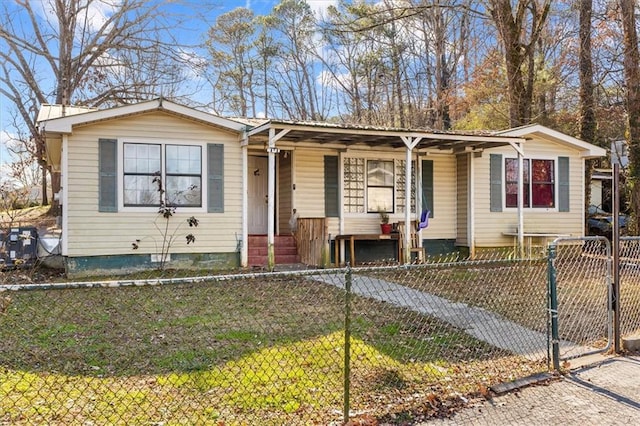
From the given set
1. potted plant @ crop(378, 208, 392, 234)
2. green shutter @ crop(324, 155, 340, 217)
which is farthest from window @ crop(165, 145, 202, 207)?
potted plant @ crop(378, 208, 392, 234)

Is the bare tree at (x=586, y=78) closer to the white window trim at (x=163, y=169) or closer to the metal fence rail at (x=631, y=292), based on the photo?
the metal fence rail at (x=631, y=292)

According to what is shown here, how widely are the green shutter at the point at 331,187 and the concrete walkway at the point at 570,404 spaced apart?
7.76 m

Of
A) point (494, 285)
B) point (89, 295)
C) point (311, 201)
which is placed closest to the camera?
point (89, 295)

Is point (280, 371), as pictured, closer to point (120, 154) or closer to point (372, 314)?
point (372, 314)

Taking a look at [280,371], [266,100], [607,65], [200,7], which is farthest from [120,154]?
[266,100]

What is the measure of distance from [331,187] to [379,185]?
126cm

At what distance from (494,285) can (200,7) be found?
535 inches

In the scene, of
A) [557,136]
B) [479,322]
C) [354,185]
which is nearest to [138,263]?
[354,185]

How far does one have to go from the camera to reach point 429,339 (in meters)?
5.27

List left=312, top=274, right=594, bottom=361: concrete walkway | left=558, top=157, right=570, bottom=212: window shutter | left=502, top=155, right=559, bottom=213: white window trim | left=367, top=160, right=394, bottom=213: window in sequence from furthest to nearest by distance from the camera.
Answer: left=558, top=157, right=570, bottom=212: window shutter, left=502, top=155, right=559, bottom=213: white window trim, left=367, top=160, right=394, bottom=213: window, left=312, top=274, right=594, bottom=361: concrete walkway

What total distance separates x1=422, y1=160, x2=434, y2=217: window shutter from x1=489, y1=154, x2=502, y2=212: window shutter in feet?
4.83

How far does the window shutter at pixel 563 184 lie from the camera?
42.8 ft

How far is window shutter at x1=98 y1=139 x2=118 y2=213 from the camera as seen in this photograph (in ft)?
31.0

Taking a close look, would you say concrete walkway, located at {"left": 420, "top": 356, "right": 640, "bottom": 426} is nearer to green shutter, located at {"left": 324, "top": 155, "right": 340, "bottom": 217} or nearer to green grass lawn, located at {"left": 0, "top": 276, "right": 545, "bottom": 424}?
green grass lawn, located at {"left": 0, "top": 276, "right": 545, "bottom": 424}
